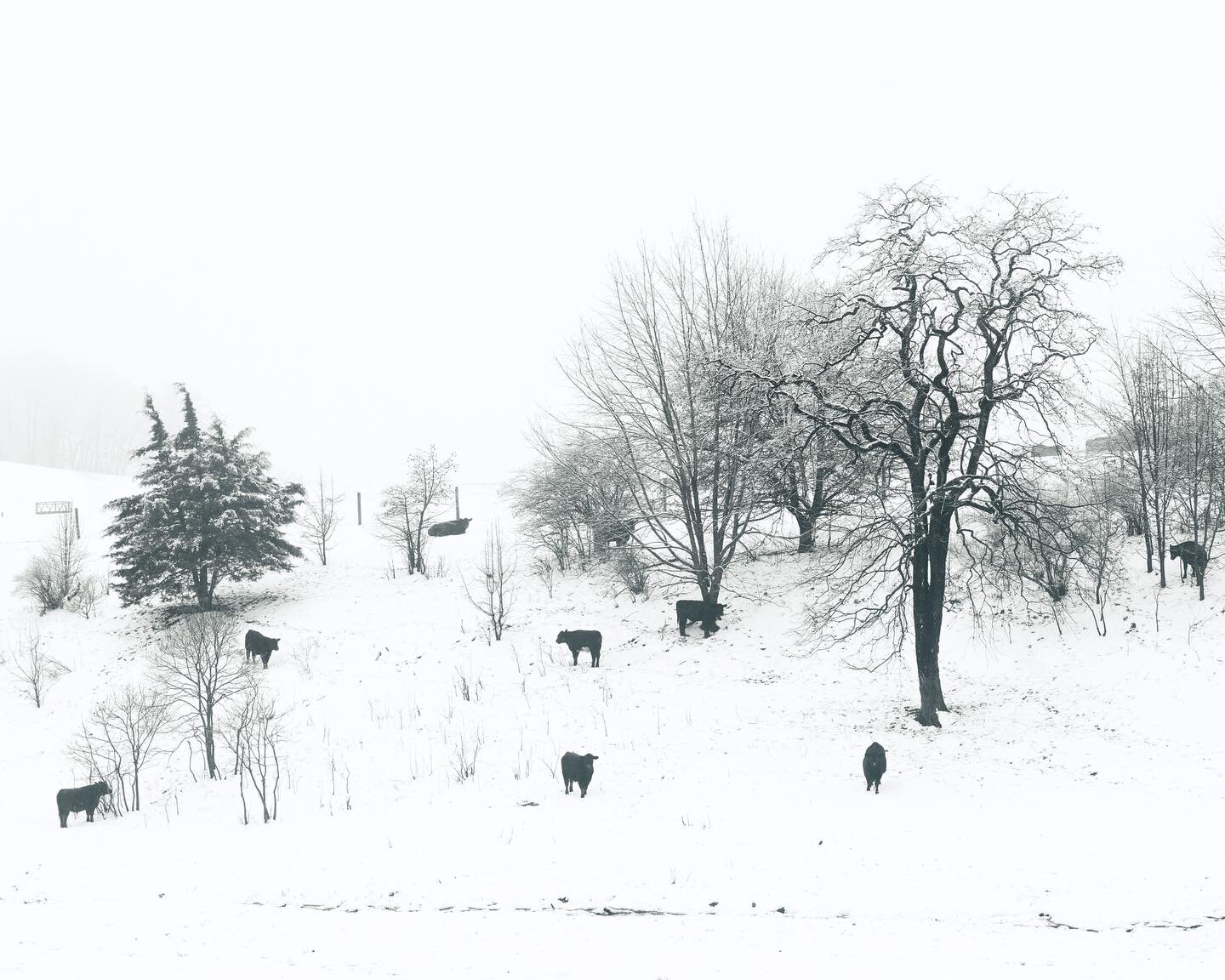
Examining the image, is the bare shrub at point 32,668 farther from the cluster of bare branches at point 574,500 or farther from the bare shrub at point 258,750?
the cluster of bare branches at point 574,500

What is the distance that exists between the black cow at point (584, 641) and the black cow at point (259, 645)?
9998 mm

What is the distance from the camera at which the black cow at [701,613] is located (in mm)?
22500

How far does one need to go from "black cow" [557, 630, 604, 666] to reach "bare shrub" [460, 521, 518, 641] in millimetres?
2723

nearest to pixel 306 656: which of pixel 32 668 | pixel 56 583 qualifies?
pixel 32 668

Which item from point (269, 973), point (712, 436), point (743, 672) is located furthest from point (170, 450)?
point (269, 973)

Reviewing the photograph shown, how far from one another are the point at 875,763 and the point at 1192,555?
13.8m

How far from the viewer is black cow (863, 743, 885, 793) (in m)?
12.2

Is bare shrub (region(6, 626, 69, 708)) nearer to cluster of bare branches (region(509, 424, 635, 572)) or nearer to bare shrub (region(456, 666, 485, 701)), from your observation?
bare shrub (region(456, 666, 485, 701))

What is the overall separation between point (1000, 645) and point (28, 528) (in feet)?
185

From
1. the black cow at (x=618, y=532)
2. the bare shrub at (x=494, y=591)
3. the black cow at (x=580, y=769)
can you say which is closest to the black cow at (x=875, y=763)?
the black cow at (x=580, y=769)

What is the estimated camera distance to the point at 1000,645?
63.6 ft

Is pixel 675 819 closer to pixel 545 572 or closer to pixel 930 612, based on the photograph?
pixel 930 612

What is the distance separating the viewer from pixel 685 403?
23.4 meters

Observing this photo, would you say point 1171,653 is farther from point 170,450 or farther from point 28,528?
point 28,528
